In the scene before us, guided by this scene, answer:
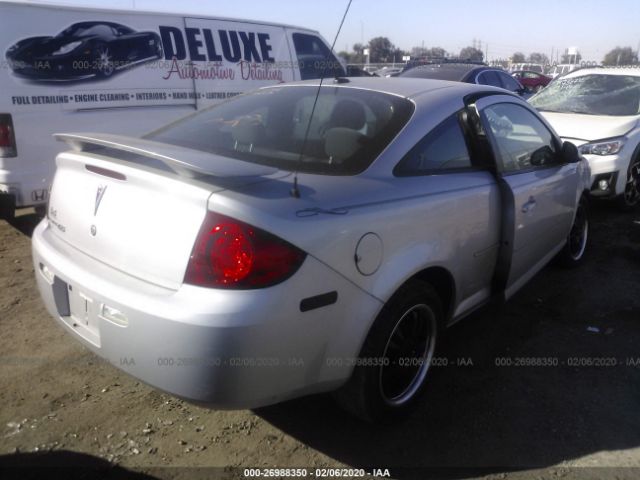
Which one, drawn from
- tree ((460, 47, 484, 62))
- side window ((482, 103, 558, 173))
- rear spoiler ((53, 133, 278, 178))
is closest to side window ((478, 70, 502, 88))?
side window ((482, 103, 558, 173))

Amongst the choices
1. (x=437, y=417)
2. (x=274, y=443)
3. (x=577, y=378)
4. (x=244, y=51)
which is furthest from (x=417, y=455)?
(x=244, y=51)

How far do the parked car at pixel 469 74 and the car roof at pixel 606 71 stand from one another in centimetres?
191

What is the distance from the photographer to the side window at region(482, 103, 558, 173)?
3.37 m

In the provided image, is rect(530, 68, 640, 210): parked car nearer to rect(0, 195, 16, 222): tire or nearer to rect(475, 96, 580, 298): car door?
rect(475, 96, 580, 298): car door

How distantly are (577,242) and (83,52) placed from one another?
15.9 feet

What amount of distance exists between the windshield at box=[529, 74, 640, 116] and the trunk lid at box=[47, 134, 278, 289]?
6.03 metres

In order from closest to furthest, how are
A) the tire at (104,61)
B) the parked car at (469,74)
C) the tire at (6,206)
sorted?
the tire at (6,206) → the tire at (104,61) → the parked car at (469,74)

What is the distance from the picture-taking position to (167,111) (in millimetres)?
6234

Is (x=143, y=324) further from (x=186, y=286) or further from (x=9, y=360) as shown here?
(x=9, y=360)

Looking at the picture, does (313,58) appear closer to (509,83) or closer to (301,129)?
(509,83)

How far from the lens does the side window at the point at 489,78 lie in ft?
32.9

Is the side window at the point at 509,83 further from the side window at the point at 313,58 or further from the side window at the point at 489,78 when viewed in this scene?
the side window at the point at 313,58

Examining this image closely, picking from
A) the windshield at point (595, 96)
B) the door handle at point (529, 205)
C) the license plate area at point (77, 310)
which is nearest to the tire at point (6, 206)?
the license plate area at point (77, 310)

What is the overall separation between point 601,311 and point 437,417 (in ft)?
6.29
